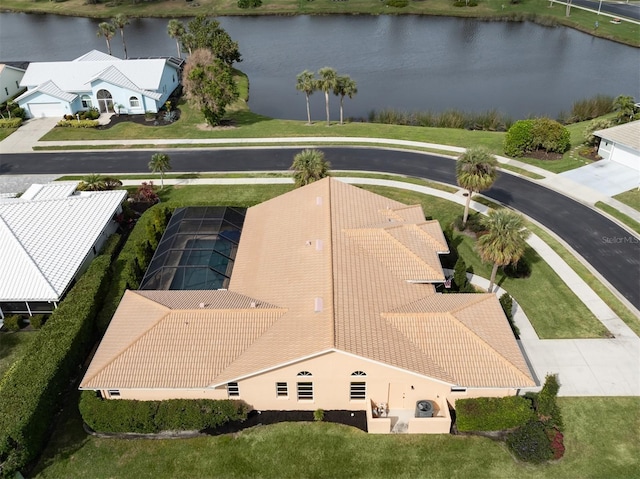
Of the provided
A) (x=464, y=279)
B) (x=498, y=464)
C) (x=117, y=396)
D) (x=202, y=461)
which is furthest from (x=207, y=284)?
(x=498, y=464)

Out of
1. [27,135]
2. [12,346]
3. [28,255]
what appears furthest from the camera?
[27,135]

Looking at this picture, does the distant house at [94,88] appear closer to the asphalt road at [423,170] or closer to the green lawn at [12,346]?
the asphalt road at [423,170]

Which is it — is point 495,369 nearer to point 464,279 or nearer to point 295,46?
point 464,279

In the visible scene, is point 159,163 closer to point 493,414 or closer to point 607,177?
point 493,414

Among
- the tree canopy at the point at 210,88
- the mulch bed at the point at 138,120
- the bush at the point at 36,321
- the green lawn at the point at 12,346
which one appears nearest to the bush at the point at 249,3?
the mulch bed at the point at 138,120

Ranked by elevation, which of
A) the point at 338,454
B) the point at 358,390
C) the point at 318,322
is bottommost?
the point at 338,454

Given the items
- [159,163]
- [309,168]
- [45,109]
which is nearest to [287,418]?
[309,168]

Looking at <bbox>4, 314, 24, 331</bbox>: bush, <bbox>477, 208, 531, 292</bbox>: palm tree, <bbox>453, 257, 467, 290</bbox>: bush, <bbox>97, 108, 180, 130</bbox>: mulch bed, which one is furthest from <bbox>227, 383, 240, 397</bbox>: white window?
<bbox>97, 108, 180, 130</bbox>: mulch bed
